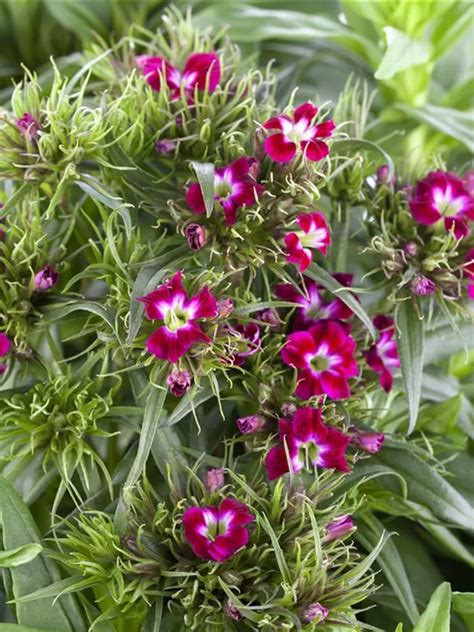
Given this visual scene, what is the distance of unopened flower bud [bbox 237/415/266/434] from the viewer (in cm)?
79

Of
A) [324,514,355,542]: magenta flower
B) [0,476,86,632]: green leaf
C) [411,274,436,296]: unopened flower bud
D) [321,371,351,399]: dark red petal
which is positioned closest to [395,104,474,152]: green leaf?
[411,274,436,296]: unopened flower bud

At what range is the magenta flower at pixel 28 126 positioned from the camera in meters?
0.79

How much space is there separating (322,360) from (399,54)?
394 millimetres

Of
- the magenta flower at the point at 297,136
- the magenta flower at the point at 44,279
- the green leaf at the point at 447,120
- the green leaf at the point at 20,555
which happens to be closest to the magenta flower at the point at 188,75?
the magenta flower at the point at 297,136

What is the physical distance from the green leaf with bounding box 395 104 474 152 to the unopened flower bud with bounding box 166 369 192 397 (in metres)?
0.49

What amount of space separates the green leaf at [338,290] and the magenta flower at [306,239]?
0.02 metres

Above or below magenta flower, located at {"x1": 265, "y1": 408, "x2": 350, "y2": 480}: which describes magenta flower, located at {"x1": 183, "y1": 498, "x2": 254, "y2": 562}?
below

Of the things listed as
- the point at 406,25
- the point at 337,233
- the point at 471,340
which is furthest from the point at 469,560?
the point at 406,25

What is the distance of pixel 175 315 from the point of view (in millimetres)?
724

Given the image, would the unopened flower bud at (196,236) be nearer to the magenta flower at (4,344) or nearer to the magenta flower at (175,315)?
the magenta flower at (175,315)

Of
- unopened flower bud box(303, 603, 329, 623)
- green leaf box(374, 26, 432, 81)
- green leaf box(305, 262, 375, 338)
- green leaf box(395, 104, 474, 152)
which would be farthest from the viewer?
green leaf box(395, 104, 474, 152)

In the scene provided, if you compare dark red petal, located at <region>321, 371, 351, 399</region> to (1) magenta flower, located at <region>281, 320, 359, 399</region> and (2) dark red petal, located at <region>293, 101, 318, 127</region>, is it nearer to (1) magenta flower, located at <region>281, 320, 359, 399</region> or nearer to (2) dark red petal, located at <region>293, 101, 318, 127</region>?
(1) magenta flower, located at <region>281, 320, 359, 399</region>

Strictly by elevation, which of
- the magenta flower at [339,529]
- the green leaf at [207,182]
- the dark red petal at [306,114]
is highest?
the dark red petal at [306,114]

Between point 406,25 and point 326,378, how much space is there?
0.50m
